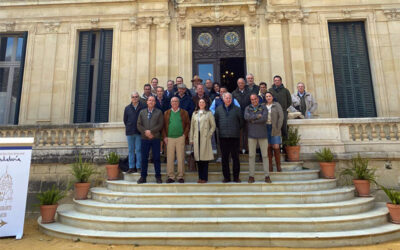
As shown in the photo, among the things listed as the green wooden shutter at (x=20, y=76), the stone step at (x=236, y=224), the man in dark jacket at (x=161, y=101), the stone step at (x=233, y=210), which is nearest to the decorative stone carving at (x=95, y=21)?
the green wooden shutter at (x=20, y=76)

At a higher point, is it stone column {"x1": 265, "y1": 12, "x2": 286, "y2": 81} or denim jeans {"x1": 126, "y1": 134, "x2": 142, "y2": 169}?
stone column {"x1": 265, "y1": 12, "x2": 286, "y2": 81}

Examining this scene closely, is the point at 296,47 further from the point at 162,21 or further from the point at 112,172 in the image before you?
the point at 112,172

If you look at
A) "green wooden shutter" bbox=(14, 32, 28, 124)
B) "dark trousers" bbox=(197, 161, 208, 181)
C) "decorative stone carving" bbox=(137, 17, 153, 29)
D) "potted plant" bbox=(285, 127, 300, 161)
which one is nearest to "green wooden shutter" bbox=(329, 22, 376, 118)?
"potted plant" bbox=(285, 127, 300, 161)

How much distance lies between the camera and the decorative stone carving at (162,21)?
10.4 m

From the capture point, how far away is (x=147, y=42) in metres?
10.4

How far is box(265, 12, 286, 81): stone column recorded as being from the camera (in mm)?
9867

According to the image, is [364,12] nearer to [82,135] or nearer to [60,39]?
[82,135]

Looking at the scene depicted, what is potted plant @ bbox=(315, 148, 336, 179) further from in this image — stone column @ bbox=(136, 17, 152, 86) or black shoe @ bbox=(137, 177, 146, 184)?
stone column @ bbox=(136, 17, 152, 86)

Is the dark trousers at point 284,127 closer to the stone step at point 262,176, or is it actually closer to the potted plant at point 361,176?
the stone step at point 262,176

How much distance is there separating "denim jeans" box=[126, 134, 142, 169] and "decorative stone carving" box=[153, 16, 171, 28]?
20.1 ft

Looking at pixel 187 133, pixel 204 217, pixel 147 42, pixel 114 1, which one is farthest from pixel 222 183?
pixel 114 1

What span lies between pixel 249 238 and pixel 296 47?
829 cm

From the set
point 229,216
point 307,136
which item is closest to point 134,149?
point 229,216

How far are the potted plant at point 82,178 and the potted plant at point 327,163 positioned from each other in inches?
228
